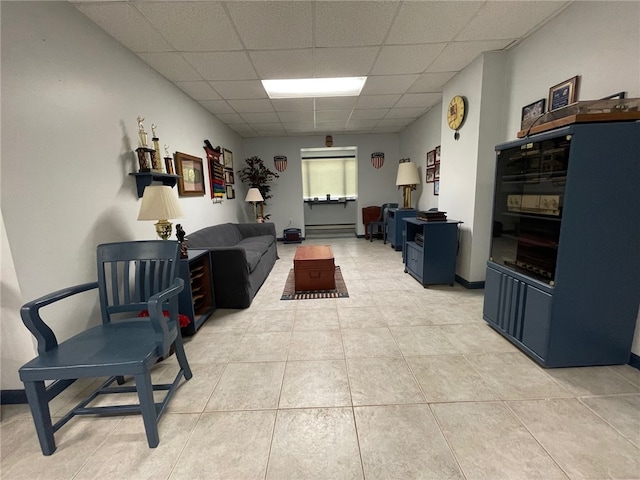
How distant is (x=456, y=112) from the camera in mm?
3268

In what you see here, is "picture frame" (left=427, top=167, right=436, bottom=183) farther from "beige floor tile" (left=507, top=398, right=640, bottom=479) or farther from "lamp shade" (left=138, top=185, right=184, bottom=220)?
"lamp shade" (left=138, top=185, right=184, bottom=220)

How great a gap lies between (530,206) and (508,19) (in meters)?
1.68

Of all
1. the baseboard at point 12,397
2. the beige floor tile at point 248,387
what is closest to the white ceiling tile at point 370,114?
the beige floor tile at point 248,387

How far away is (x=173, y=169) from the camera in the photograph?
3125 mm

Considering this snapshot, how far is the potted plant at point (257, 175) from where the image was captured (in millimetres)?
6180

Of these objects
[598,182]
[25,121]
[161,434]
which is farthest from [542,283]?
[25,121]

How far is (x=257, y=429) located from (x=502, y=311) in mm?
2083

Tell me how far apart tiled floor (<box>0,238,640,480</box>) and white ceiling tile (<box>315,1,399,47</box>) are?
8.89 feet

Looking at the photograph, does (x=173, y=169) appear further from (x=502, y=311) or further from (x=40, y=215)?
(x=502, y=311)

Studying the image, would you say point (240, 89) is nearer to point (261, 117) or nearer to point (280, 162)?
point (261, 117)

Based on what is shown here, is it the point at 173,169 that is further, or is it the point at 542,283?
the point at 173,169

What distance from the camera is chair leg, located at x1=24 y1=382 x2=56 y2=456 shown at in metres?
1.25

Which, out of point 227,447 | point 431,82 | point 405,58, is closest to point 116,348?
point 227,447

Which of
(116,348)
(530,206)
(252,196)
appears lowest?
(116,348)
